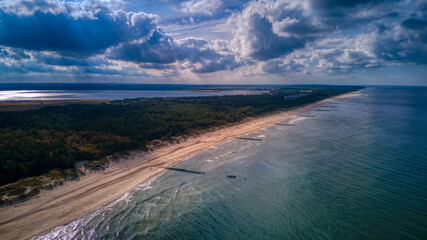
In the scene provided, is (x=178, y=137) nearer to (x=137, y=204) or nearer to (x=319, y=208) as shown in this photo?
(x=137, y=204)

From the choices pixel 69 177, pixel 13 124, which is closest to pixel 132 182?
pixel 69 177

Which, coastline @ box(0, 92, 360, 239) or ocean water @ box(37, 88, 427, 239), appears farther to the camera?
ocean water @ box(37, 88, 427, 239)

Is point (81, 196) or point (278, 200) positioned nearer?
point (81, 196)

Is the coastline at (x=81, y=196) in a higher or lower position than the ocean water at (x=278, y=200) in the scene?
higher

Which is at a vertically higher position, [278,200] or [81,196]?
[81,196]
